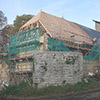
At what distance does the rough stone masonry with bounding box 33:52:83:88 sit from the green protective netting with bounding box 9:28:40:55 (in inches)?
84.2

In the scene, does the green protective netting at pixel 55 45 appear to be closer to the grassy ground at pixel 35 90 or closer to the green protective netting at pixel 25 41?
the green protective netting at pixel 25 41

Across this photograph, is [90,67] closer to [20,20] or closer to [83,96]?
[83,96]

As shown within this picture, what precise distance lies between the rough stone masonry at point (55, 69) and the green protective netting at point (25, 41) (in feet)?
7.02

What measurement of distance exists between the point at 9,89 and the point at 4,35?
16.7 m

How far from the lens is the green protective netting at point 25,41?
12.8 m

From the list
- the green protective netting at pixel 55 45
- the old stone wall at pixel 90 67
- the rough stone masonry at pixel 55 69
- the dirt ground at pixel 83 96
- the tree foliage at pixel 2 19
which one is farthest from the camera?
the tree foliage at pixel 2 19

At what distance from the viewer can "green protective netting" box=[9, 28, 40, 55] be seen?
12802 millimetres

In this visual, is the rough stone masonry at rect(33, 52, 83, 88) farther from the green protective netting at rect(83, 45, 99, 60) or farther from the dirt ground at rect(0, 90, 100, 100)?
the green protective netting at rect(83, 45, 99, 60)

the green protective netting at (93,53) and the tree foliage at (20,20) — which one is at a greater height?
the tree foliage at (20,20)

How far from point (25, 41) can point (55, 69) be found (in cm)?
464

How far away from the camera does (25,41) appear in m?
14.1

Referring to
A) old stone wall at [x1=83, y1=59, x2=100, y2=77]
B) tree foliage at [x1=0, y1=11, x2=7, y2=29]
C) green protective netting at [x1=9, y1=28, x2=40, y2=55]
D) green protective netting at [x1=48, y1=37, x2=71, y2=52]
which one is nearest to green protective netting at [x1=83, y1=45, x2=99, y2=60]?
old stone wall at [x1=83, y1=59, x2=100, y2=77]

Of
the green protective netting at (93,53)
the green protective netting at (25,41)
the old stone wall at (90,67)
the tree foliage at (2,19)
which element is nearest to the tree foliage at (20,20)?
the tree foliage at (2,19)

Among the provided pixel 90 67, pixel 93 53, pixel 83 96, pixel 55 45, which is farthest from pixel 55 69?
pixel 93 53
